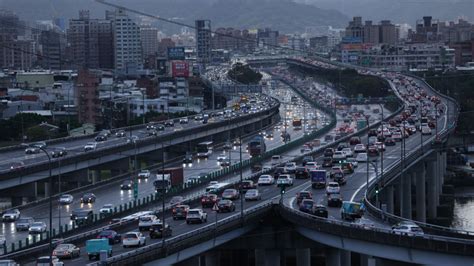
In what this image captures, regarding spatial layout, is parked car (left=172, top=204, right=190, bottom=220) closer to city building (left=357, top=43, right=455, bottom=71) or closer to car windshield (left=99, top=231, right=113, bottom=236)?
car windshield (left=99, top=231, right=113, bottom=236)

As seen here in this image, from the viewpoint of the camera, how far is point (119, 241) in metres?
23.2

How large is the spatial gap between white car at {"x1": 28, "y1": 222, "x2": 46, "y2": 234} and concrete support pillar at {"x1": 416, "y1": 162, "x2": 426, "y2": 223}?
1748cm

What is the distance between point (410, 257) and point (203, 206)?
9.32 m

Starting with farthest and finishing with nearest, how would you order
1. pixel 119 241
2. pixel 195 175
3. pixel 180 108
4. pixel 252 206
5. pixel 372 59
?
1. pixel 372 59
2. pixel 180 108
3. pixel 195 175
4. pixel 252 206
5. pixel 119 241

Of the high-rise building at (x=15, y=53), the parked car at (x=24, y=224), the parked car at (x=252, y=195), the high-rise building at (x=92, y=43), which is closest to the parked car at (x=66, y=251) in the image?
the parked car at (x=24, y=224)

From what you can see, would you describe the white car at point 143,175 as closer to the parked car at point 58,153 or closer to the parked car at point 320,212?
the parked car at point 58,153

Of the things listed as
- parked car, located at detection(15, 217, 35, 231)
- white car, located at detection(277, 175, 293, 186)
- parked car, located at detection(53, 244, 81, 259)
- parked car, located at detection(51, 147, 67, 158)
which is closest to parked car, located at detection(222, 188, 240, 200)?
white car, located at detection(277, 175, 293, 186)

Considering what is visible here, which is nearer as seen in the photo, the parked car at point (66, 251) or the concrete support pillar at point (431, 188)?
the parked car at point (66, 251)

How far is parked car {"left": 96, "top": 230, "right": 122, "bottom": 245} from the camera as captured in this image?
22.9 meters

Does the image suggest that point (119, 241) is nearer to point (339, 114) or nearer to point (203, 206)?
point (203, 206)

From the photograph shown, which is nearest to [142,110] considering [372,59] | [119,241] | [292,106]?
[292,106]

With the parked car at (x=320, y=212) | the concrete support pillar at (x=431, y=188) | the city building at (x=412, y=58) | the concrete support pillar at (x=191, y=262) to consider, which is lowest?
the concrete support pillar at (x=431, y=188)

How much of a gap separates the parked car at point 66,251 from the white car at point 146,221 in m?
3.12

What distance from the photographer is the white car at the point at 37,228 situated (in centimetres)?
2658
